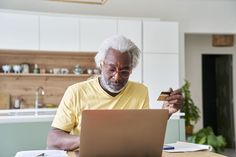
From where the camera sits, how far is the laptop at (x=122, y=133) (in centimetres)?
118

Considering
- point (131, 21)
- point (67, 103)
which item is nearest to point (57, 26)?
point (131, 21)

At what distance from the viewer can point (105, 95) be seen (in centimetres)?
177

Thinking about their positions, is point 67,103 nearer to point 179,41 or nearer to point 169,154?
point 169,154

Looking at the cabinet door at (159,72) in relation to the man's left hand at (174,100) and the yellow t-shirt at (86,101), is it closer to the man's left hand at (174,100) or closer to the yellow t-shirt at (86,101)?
the yellow t-shirt at (86,101)

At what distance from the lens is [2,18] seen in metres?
4.75

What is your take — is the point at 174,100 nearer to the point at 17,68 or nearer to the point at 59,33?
the point at 59,33

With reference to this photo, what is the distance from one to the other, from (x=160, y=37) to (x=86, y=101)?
3.84 meters

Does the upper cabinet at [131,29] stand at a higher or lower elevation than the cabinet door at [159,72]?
higher

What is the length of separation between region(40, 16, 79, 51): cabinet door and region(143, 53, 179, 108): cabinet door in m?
1.18

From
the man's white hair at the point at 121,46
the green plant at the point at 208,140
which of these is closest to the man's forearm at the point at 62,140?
the man's white hair at the point at 121,46

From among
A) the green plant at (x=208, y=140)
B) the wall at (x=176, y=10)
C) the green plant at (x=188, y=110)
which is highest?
the wall at (x=176, y=10)

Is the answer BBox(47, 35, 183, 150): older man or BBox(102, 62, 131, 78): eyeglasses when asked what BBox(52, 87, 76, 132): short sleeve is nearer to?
Result: BBox(47, 35, 183, 150): older man

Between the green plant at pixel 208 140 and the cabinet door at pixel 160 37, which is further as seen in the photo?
the cabinet door at pixel 160 37

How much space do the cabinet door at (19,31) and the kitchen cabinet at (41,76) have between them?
0.23 metres
